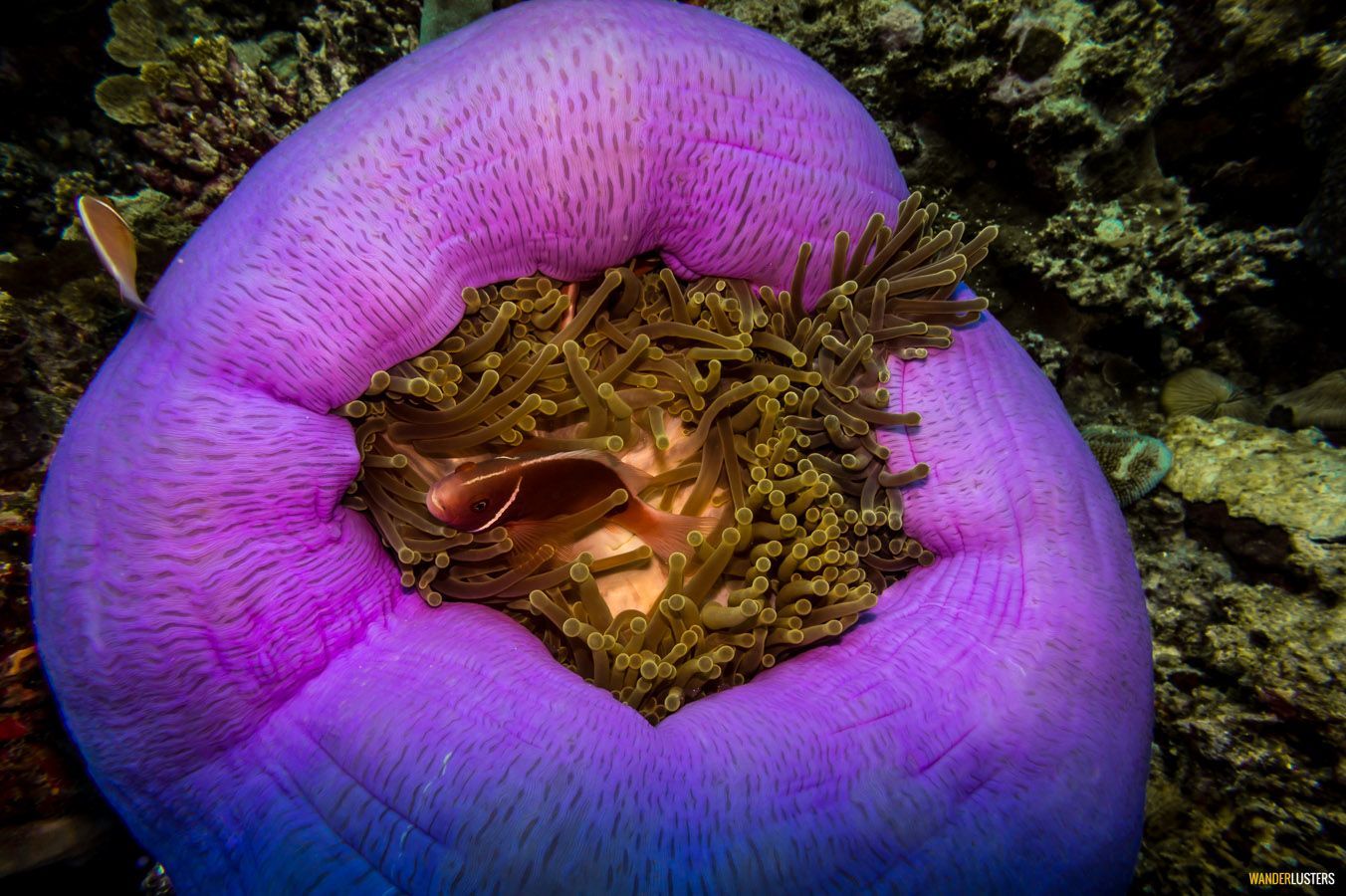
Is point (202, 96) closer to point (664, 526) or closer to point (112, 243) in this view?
point (112, 243)

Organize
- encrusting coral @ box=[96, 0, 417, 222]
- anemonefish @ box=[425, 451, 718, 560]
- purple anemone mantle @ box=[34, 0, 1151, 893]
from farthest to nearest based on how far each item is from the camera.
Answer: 1. encrusting coral @ box=[96, 0, 417, 222]
2. anemonefish @ box=[425, 451, 718, 560]
3. purple anemone mantle @ box=[34, 0, 1151, 893]

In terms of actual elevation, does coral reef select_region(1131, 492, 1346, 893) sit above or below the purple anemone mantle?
below

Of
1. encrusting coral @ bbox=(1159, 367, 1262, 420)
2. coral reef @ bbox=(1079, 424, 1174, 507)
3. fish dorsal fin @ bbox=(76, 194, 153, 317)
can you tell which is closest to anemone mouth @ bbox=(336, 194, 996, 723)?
fish dorsal fin @ bbox=(76, 194, 153, 317)

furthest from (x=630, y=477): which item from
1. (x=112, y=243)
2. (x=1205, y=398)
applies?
(x=1205, y=398)

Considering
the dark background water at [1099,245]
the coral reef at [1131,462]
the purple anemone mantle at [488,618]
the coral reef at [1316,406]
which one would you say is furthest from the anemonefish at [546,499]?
the coral reef at [1316,406]

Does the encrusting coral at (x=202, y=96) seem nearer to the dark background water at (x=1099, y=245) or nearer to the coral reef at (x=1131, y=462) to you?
the dark background water at (x=1099, y=245)

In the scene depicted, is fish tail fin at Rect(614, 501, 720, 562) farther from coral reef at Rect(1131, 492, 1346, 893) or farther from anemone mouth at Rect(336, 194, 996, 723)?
coral reef at Rect(1131, 492, 1346, 893)
